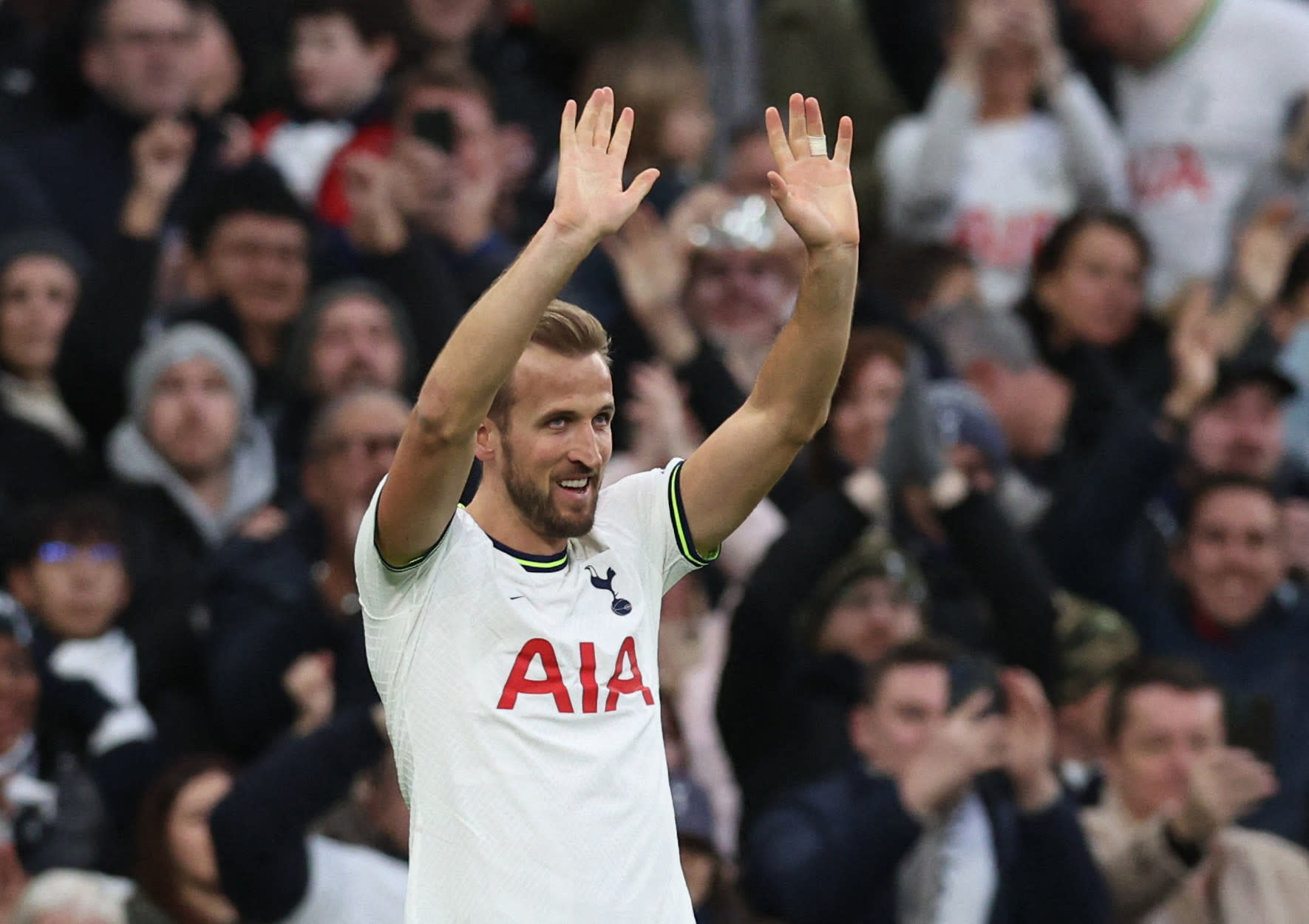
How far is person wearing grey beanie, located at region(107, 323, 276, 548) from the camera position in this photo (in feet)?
23.9

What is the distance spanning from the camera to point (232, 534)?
711 centimetres

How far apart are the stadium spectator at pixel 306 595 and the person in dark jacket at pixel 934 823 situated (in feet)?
4.22

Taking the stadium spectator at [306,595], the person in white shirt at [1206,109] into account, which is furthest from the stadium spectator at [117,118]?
the person in white shirt at [1206,109]

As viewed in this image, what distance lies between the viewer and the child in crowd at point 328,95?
873 centimetres

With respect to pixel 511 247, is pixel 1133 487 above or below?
below

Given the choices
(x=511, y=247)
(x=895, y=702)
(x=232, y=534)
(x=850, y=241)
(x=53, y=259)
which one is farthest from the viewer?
(x=511, y=247)

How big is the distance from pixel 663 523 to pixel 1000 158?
17.4ft

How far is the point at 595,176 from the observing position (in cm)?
386

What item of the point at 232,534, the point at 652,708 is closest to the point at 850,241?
the point at 652,708

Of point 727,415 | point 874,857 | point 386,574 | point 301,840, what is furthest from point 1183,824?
point 386,574

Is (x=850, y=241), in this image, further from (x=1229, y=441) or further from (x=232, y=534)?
(x=1229, y=441)

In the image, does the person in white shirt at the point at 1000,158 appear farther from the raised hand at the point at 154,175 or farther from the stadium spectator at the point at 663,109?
the raised hand at the point at 154,175

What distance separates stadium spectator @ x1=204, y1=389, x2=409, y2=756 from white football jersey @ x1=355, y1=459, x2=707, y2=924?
7.70 ft

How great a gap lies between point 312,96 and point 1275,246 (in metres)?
3.56
